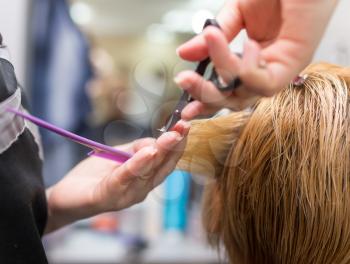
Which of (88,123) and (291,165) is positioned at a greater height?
(291,165)

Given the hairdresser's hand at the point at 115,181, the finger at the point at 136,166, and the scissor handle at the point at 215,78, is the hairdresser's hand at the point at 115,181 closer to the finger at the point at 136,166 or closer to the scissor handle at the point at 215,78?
the finger at the point at 136,166

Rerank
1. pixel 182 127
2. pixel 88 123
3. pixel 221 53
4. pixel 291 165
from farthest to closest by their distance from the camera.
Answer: pixel 88 123 < pixel 291 165 < pixel 182 127 < pixel 221 53

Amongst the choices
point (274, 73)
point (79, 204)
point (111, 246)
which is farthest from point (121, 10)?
point (274, 73)

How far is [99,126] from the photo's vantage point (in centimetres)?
244

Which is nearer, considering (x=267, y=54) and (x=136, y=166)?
(x=267, y=54)

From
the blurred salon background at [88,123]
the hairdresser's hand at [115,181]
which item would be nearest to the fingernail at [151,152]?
the hairdresser's hand at [115,181]

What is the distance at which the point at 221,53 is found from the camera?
0.43 meters

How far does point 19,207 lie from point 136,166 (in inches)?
5.9

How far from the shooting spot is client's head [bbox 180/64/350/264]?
2.21 ft

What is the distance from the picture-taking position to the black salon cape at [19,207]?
0.59 meters

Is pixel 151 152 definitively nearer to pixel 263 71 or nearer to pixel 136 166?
pixel 136 166

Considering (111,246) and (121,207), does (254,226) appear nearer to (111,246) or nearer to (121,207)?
(121,207)

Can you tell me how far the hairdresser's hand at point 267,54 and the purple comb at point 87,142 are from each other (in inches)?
7.0

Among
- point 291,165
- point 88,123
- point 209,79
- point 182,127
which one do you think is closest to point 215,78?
point 209,79
